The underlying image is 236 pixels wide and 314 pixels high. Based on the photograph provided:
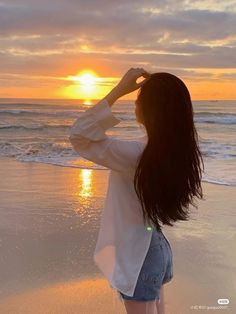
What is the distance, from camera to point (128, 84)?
7.40ft

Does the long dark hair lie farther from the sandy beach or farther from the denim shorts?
the sandy beach

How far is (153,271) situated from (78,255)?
2657mm

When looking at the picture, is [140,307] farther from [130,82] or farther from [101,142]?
[130,82]

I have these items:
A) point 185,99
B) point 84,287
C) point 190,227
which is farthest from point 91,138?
point 190,227

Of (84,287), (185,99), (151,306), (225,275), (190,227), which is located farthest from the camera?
(190,227)

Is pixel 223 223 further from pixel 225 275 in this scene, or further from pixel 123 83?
pixel 123 83

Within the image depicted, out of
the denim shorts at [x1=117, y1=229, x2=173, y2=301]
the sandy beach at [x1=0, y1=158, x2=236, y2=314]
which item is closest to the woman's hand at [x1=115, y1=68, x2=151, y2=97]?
the denim shorts at [x1=117, y1=229, x2=173, y2=301]

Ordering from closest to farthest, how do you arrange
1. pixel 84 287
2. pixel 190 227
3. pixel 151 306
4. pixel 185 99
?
pixel 185 99 → pixel 151 306 → pixel 84 287 → pixel 190 227

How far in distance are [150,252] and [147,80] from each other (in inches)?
30.1

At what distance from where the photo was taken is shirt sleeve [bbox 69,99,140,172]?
87.1 inches

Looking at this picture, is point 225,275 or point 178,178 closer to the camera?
point 178,178

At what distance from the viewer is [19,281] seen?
13.8 feet

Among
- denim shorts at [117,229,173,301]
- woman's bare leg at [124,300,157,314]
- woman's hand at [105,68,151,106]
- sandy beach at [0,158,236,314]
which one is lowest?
sandy beach at [0,158,236,314]

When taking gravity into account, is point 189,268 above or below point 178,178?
below
